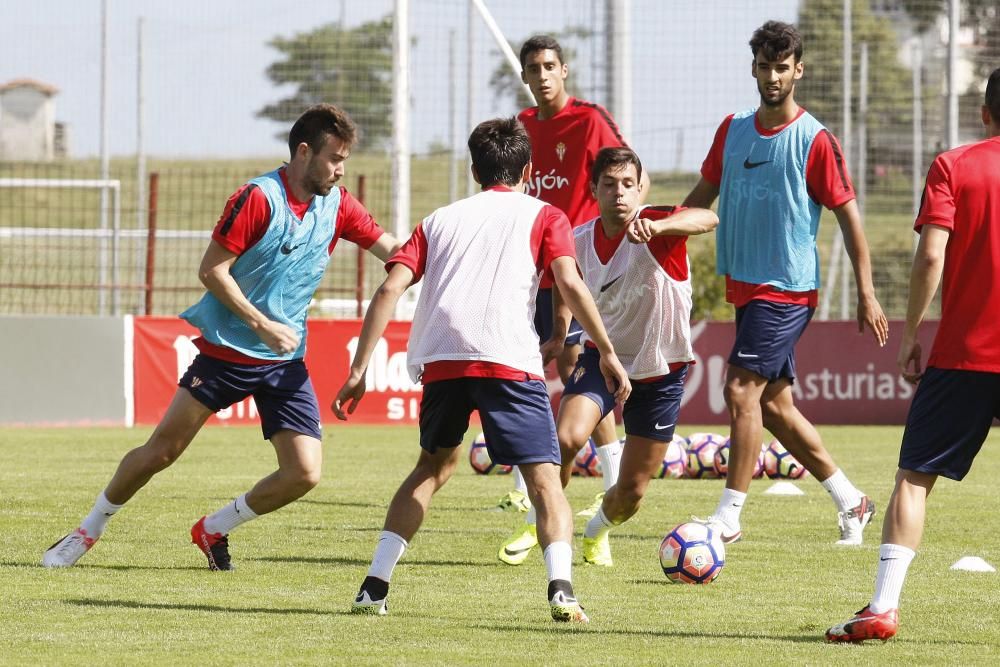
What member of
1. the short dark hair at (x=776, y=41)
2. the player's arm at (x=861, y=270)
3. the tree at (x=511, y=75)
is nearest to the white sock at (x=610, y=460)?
the player's arm at (x=861, y=270)

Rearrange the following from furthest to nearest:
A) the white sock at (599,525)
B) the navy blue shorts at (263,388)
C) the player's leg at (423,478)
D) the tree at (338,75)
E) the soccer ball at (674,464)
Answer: the tree at (338,75) → the soccer ball at (674,464) → the white sock at (599,525) → the navy blue shorts at (263,388) → the player's leg at (423,478)

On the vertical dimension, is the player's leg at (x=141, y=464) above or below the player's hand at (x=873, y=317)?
below

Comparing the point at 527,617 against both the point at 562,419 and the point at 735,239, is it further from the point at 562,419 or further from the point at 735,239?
the point at 735,239

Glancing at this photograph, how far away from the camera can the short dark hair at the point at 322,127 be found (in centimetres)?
714

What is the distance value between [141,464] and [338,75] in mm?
16981

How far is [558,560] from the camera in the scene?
612 cm

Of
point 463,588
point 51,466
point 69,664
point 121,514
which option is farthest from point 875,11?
point 69,664

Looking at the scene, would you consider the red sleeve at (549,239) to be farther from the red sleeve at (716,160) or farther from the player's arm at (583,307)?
the red sleeve at (716,160)

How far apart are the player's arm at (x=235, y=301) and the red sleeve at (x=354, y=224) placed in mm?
645

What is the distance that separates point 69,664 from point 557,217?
2383 millimetres

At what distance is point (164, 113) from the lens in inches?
934

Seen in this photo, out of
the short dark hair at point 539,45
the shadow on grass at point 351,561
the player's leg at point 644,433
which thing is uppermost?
the short dark hair at point 539,45

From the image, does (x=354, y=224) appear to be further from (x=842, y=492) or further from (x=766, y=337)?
(x=842, y=492)

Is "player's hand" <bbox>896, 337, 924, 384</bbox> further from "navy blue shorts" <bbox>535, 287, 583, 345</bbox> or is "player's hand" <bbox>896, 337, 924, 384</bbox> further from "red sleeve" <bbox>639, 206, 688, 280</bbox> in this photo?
"navy blue shorts" <bbox>535, 287, 583, 345</bbox>
